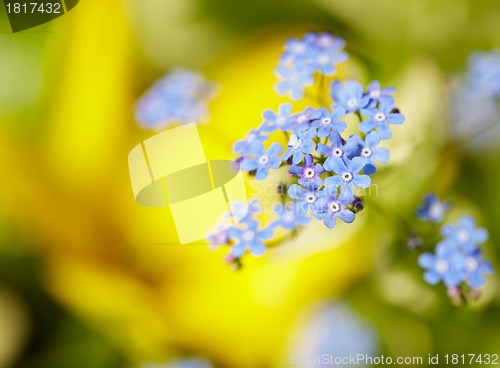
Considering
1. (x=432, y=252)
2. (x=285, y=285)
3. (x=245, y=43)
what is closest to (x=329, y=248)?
(x=285, y=285)

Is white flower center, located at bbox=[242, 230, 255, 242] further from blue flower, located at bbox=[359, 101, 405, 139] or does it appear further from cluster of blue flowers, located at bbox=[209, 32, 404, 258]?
blue flower, located at bbox=[359, 101, 405, 139]

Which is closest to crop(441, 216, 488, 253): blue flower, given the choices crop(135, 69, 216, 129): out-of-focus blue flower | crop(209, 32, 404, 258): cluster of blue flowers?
crop(209, 32, 404, 258): cluster of blue flowers

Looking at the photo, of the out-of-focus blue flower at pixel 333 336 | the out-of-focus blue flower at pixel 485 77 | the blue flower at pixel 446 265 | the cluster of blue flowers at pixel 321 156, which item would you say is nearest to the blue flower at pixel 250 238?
the cluster of blue flowers at pixel 321 156

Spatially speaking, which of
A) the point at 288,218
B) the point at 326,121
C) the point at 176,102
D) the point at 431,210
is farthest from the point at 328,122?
the point at 176,102

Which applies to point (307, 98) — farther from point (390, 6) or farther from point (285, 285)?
point (390, 6)

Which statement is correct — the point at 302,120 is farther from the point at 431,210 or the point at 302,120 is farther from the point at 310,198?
the point at 431,210

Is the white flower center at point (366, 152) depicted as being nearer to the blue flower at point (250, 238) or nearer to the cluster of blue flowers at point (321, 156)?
the cluster of blue flowers at point (321, 156)

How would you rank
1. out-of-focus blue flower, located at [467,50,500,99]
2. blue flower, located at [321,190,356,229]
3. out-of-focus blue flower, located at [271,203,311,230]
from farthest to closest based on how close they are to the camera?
out-of-focus blue flower, located at [467,50,500,99], out-of-focus blue flower, located at [271,203,311,230], blue flower, located at [321,190,356,229]
